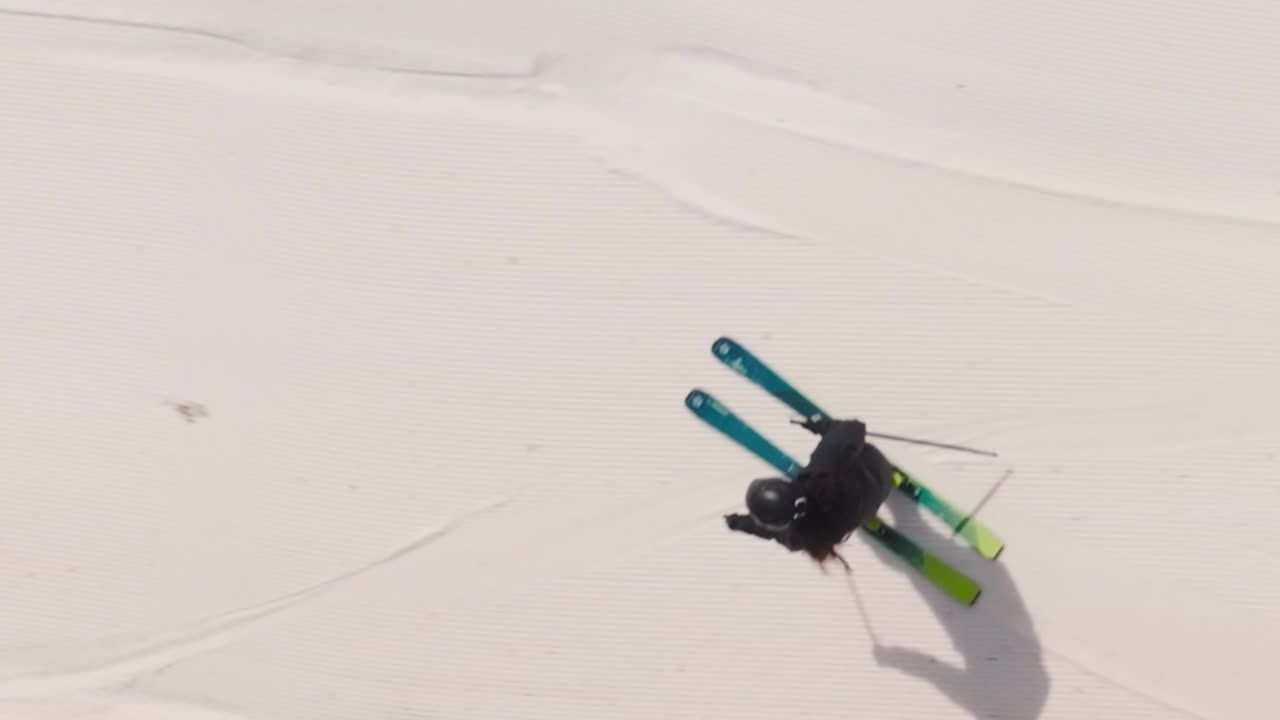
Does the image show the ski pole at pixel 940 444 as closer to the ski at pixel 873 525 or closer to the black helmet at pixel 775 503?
the ski at pixel 873 525

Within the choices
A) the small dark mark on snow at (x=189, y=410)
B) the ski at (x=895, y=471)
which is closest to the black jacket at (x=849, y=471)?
the ski at (x=895, y=471)

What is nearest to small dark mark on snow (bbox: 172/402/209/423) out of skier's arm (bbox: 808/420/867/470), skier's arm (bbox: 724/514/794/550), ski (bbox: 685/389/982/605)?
ski (bbox: 685/389/982/605)

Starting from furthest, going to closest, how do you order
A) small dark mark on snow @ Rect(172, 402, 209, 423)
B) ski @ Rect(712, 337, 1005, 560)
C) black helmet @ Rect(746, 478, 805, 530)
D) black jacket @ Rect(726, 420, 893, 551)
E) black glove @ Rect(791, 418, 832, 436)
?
small dark mark on snow @ Rect(172, 402, 209, 423) → ski @ Rect(712, 337, 1005, 560) → black glove @ Rect(791, 418, 832, 436) → black jacket @ Rect(726, 420, 893, 551) → black helmet @ Rect(746, 478, 805, 530)

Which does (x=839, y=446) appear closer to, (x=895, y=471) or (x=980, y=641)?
(x=895, y=471)

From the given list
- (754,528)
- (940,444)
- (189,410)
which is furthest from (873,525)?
(189,410)

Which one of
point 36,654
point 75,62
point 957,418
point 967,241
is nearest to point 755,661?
point 957,418

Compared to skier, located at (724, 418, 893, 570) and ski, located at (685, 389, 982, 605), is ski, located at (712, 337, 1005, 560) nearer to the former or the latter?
ski, located at (685, 389, 982, 605)

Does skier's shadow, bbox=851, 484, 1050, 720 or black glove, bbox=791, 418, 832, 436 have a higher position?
black glove, bbox=791, 418, 832, 436
